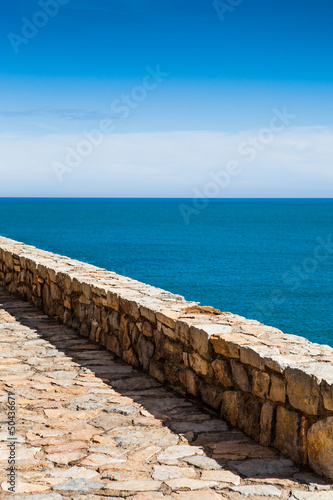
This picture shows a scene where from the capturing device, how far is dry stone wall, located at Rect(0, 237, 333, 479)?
141 inches

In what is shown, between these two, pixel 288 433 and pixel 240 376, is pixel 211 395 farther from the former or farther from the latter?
pixel 288 433

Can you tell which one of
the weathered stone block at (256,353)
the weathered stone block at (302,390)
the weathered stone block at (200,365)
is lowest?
the weathered stone block at (200,365)

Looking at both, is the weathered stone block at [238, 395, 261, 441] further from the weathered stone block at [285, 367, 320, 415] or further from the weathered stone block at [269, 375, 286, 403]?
the weathered stone block at [285, 367, 320, 415]

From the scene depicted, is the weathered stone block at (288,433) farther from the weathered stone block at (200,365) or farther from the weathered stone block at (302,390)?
the weathered stone block at (200,365)

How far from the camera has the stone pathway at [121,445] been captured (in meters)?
3.32

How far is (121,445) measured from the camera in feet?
13.0

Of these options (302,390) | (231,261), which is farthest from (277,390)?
(231,261)

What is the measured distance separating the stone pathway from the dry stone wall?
0.14 meters

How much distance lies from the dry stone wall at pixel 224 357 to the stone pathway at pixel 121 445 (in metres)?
0.14

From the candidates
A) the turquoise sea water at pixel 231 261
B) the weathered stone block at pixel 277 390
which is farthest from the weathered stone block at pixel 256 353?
the turquoise sea water at pixel 231 261

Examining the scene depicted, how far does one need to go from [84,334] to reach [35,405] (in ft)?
7.86

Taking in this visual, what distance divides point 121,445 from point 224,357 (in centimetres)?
102

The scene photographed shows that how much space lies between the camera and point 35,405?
470cm

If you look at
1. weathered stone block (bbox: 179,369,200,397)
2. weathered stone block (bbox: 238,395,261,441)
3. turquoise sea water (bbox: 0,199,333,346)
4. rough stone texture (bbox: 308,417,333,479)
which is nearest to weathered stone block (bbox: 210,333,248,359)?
weathered stone block (bbox: 238,395,261,441)
